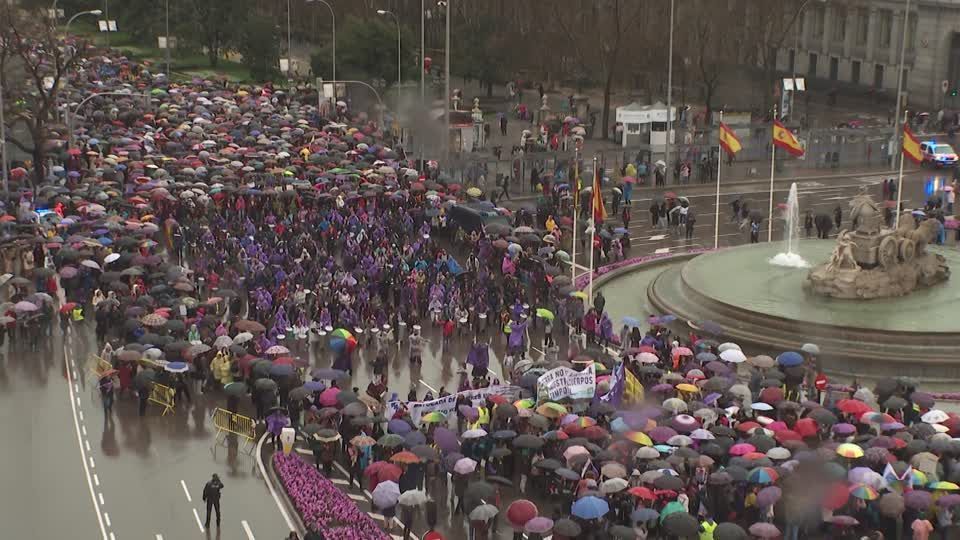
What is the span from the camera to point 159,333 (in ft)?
135

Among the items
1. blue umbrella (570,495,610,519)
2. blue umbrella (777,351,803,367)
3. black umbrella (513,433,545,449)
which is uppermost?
blue umbrella (777,351,803,367)

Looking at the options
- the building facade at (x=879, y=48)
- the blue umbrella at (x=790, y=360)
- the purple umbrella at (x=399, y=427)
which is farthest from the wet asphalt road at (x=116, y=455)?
the building facade at (x=879, y=48)

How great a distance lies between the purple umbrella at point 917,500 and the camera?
2916cm

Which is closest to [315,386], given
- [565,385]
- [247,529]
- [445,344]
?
[247,529]

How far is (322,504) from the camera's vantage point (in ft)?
104

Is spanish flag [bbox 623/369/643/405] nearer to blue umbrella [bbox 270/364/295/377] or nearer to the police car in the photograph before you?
blue umbrella [bbox 270/364/295/377]

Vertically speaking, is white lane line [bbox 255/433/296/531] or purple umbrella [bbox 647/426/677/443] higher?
purple umbrella [bbox 647/426/677/443]

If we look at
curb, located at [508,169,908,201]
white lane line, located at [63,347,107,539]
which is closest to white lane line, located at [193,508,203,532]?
white lane line, located at [63,347,107,539]

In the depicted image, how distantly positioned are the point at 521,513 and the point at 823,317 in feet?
56.2

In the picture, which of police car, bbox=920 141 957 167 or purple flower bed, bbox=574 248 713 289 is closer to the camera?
purple flower bed, bbox=574 248 713 289

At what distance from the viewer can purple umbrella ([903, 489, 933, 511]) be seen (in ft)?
95.7

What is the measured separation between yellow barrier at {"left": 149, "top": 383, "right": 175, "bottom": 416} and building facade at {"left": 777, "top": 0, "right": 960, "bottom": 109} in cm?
6091

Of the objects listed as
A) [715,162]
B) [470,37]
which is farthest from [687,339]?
[470,37]

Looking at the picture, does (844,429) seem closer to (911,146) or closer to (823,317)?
(823,317)
